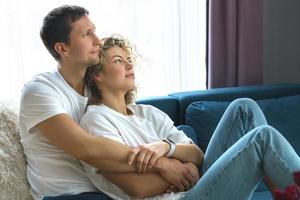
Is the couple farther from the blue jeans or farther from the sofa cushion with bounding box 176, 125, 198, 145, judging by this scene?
the sofa cushion with bounding box 176, 125, 198, 145

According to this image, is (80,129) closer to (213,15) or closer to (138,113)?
(138,113)

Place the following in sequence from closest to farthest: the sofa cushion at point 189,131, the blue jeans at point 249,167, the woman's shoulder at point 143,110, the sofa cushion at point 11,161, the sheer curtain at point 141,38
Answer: the blue jeans at point 249,167
the sofa cushion at point 11,161
the woman's shoulder at point 143,110
the sofa cushion at point 189,131
the sheer curtain at point 141,38

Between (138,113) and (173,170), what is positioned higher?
(138,113)

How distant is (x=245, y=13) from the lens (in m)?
2.86

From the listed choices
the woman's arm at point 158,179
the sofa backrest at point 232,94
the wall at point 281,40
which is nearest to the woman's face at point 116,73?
the woman's arm at point 158,179

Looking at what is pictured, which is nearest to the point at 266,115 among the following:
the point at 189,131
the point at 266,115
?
the point at 266,115

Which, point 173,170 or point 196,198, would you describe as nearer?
point 196,198

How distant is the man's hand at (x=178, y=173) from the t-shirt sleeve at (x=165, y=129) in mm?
163

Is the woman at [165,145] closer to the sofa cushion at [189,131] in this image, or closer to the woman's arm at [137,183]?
the woman's arm at [137,183]

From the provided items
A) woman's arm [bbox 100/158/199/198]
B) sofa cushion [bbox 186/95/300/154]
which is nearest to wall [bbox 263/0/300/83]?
A: sofa cushion [bbox 186/95/300/154]

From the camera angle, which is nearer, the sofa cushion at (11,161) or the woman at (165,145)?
the woman at (165,145)

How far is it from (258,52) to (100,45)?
136 centimetres

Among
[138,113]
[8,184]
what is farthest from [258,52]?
[8,184]

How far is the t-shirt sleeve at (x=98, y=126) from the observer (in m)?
1.74
